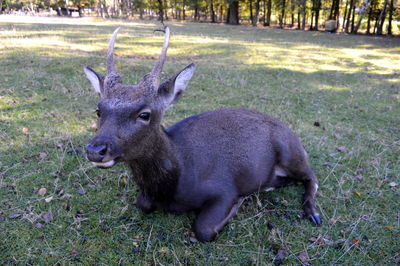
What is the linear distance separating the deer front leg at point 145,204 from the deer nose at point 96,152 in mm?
1211

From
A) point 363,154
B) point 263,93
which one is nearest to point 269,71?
point 263,93

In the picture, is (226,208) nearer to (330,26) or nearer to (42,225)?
(42,225)

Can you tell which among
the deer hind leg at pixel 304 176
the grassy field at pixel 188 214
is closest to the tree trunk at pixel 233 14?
the grassy field at pixel 188 214

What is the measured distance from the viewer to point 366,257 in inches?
136

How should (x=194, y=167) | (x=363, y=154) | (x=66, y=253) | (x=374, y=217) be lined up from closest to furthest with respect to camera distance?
(x=66, y=253), (x=194, y=167), (x=374, y=217), (x=363, y=154)

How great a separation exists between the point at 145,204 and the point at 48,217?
121cm

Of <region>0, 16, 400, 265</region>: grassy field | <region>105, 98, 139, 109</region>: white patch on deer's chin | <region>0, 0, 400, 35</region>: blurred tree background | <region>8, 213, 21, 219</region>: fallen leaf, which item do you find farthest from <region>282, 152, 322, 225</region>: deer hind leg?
<region>0, 0, 400, 35</region>: blurred tree background

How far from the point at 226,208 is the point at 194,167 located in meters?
0.64

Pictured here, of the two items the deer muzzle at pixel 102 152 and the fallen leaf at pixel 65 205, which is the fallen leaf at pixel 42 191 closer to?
the fallen leaf at pixel 65 205

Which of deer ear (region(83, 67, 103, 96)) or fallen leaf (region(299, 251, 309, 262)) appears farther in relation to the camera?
deer ear (region(83, 67, 103, 96))

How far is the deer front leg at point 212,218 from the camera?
11.7 ft

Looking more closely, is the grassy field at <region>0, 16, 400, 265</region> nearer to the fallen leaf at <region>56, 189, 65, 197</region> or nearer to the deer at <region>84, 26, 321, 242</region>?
A: the fallen leaf at <region>56, 189, 65, 197</region>

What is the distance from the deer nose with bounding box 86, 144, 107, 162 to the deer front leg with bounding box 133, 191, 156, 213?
47.7 inches

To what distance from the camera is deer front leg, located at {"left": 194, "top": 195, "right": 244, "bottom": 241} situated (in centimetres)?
356
